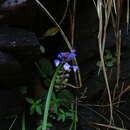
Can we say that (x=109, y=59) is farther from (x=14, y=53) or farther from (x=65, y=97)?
(x=14, y=53)

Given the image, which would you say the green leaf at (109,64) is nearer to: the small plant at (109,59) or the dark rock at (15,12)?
the small plant at (109,59)

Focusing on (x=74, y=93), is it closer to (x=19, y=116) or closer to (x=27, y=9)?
(x=19, y=116)

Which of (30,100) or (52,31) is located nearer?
(30,100)

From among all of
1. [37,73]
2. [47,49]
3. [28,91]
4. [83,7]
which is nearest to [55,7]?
[83,7]

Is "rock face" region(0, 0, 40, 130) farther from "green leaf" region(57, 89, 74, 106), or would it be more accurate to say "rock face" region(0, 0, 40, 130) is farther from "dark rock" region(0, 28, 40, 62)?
"green leaf" region(57, 89, 74, 106)

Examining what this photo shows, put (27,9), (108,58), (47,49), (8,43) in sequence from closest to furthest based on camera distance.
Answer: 1. (8,43)
2. (27,9)
3. (108,58)
4. (47,49)

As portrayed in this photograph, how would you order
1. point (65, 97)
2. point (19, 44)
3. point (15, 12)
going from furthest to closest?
point (65, 97) → point (15, 12) → point (19, 44)

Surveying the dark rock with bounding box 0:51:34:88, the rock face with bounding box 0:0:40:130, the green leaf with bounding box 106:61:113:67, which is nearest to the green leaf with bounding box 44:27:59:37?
the rock face with bounding box 0:0:40:130

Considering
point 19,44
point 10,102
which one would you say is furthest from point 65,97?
point 19,44

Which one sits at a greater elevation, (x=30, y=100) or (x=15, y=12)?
(x=15, y=12)

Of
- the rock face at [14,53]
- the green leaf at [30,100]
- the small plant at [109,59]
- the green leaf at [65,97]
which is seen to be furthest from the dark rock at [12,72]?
the small plant at [109,59]

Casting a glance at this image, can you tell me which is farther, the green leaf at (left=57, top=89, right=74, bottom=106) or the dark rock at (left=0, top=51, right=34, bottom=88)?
the green leaf at (left=57, top=89, right=74, bottom=106)
